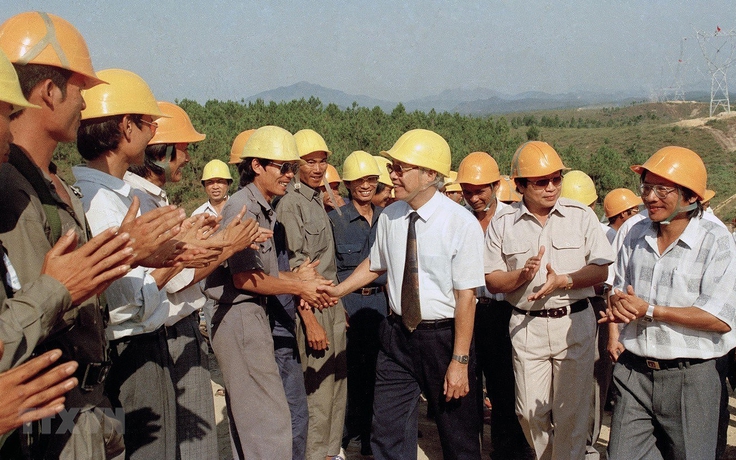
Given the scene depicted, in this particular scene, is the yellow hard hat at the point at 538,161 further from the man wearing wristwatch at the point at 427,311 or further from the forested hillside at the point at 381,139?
the forested hillside at the point at 381,139

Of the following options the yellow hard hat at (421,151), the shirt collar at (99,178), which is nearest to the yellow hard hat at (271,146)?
the yellow hard hat at (421,151)

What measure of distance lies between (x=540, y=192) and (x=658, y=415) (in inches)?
67.7

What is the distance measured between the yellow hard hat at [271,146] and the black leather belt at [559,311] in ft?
6.74

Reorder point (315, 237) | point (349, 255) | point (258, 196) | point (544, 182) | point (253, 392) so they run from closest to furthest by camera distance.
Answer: point (253, 392)
point (258, 196)
point (544, 182)
point (315, 237)
point (349, 255)

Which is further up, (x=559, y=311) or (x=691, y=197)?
(x=691, y=197)

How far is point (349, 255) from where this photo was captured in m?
5.99

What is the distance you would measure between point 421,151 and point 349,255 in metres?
2.06

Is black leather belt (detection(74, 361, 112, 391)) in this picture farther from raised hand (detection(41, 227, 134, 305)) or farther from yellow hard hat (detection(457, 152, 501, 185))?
yellow hard hat (detection(457, 152, 501, 185))

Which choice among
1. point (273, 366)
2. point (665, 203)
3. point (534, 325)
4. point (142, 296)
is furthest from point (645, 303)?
point (142, 296)

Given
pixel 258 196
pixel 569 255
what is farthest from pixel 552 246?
pixel 258 196

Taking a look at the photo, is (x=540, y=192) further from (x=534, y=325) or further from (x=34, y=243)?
(x=34, y=243)

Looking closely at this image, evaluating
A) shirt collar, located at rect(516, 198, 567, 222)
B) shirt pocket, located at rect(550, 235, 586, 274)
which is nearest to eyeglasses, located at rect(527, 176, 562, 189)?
shirt collar, located at rect(516, 198, 567, 222)

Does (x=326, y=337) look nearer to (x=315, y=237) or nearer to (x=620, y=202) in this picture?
(x=315, y=237)

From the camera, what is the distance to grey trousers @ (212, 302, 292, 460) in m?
3.99
